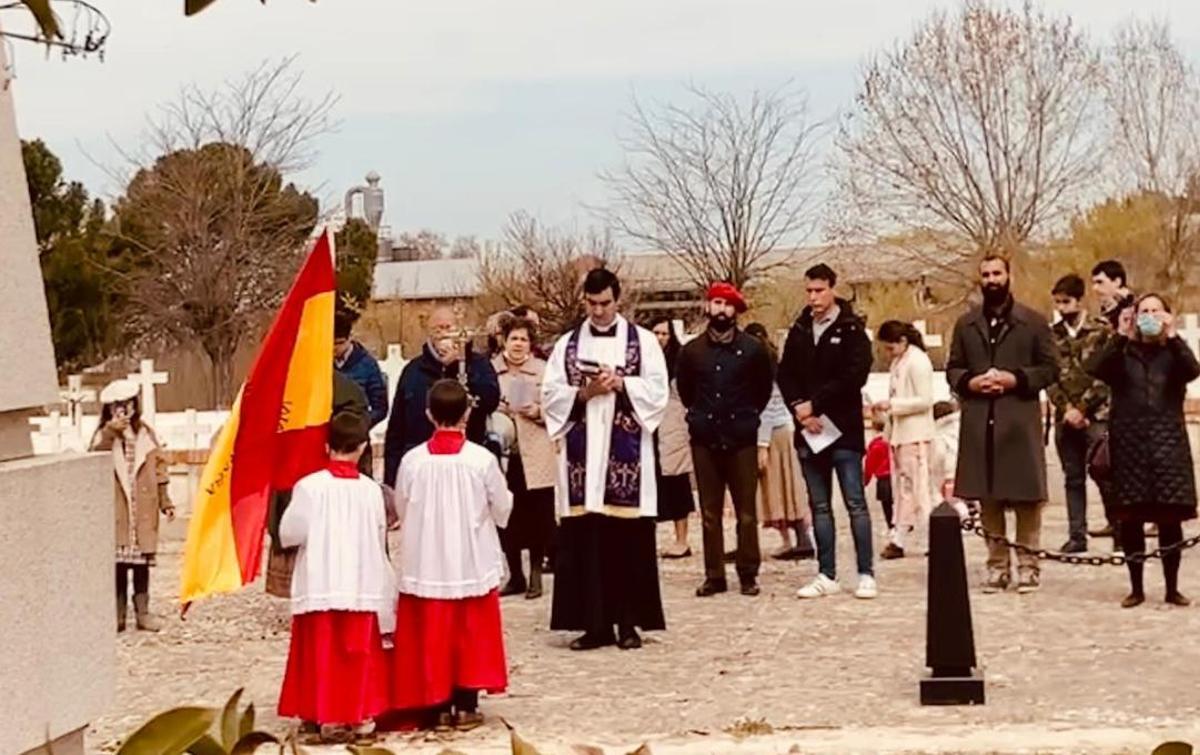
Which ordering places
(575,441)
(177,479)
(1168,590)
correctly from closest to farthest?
(575,441)
(1168,590)
(177,479)

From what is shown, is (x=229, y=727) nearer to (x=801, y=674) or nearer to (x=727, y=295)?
(x=801, y=674)

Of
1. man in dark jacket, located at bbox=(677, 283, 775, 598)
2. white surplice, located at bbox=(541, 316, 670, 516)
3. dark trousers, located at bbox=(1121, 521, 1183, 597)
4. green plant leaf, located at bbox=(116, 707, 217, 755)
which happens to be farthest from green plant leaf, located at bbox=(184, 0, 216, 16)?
man in dark jacket, located at bbox=(677, 283, 775, 598)

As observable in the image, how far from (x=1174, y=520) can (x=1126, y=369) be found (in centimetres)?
80

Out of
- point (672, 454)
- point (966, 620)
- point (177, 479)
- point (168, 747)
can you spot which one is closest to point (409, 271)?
point (177, 479)

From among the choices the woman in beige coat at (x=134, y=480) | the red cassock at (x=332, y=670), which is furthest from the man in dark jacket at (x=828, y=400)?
the red cassock at (x=332, y=670)

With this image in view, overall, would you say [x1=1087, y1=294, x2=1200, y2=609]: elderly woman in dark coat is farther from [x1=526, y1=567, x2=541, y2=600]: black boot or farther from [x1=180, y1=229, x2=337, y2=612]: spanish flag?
[x1=180, y1=229, x2=337, y2=612]: spanish flag

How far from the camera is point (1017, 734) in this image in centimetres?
704

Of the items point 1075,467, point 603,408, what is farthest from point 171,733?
point 1075,467

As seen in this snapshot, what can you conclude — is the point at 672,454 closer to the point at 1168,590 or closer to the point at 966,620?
the point at 1168,590

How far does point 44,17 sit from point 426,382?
8.55 meters

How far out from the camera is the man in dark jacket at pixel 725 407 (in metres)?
10.7

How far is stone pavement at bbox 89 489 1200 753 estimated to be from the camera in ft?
23.6

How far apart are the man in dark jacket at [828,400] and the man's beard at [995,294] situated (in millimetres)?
673

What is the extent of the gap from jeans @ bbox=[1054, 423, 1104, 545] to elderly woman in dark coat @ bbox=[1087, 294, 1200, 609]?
1536mm
